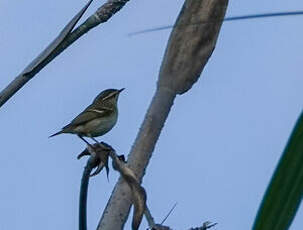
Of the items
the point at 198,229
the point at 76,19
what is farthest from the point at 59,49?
the point at 198,229

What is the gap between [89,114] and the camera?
224 inches

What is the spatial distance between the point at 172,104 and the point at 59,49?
1.06 feet

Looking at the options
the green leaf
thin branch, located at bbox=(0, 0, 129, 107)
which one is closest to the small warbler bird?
thin branch, located at bbox=(0, 0, 129, 107)

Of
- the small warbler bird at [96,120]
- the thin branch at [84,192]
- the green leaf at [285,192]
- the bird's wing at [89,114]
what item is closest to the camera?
the green leaf at [285,192]

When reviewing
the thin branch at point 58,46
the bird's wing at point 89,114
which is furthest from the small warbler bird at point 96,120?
the thin branch at point 58,46

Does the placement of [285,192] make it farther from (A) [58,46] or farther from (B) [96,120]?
(B) [96,120]

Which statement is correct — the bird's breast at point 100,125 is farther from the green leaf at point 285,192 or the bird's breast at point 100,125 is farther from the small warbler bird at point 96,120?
the green leaf at point 285,192

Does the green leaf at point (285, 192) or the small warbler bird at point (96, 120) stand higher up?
the small warbler bird at point (96, 120)

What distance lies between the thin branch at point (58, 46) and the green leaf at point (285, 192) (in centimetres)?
123

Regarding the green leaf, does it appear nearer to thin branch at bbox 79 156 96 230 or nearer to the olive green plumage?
thin branch at bbox 79 156 96 230

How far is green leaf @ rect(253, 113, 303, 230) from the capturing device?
1.32 feet

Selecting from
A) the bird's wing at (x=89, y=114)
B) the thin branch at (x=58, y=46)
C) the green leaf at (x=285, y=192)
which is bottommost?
the green leaf at (x=285, y=192)

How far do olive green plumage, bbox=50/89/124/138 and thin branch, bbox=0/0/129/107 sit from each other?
129 inches

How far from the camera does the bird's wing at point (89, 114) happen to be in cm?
554
